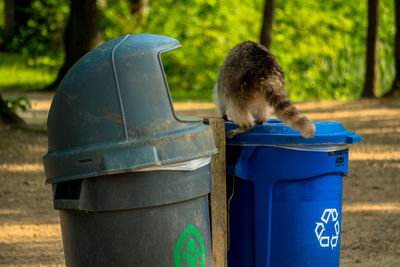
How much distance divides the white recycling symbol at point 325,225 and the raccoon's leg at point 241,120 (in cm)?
59

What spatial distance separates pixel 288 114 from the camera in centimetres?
294

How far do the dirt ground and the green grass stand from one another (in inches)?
241

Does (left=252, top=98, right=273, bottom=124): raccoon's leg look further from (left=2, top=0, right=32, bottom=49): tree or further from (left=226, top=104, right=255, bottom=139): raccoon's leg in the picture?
(left=2, top=0, right=32, bottom=49): tree

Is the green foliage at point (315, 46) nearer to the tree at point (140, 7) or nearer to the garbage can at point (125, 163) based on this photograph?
the tree at point (140, 7)

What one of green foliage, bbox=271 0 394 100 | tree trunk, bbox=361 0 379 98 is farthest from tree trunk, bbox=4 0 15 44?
tree trunk, bbox=361 0 379 98

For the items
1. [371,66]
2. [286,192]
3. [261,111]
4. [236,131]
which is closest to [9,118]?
[261,111]

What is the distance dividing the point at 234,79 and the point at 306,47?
16607 millimetres

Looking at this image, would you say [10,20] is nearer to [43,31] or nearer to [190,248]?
[43,31]

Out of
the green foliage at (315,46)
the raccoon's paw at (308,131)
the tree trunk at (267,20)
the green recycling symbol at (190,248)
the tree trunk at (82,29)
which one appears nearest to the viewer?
the green recycling symbol at (190,248)

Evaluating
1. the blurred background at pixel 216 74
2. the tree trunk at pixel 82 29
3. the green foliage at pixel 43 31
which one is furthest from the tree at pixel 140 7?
the tree trunk at pixel 82 29

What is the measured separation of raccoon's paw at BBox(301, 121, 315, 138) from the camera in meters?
2.80

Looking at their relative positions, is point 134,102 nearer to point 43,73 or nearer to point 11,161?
point 11,161

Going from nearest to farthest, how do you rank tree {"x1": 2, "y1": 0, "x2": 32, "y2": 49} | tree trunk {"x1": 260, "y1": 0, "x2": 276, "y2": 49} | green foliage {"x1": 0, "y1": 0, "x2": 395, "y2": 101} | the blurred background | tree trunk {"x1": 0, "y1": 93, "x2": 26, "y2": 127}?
the blurred background, tree trunk {"x1": 0, "y1": 93, "x2": 26, "y2": 127}, tree trunk {"x1": 260, "y1": 0, "x2": 276, "y2": 49}, green foliage {"x1": 0, "y1": 0, "x2": 395, "y2": 101}, tree {"x1": 2, "y1": 0, "x2": 32, "y2": 49}

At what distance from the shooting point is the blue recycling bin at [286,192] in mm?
2951
